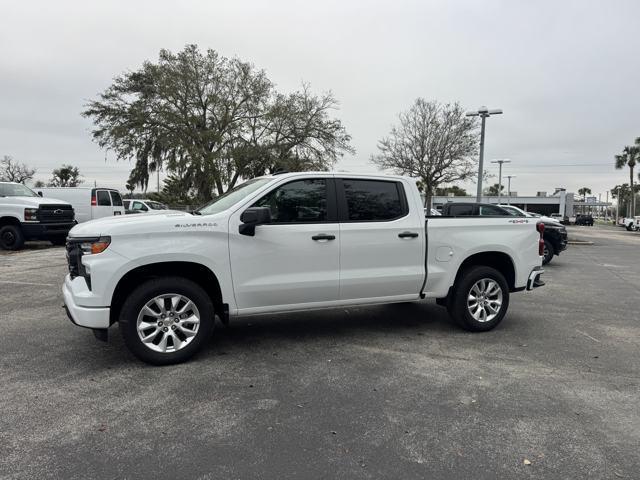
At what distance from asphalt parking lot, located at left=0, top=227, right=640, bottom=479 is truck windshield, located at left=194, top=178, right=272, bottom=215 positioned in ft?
4.81

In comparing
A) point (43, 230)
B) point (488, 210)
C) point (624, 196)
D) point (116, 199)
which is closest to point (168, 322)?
point (488, 210)

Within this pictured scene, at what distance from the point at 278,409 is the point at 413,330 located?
2.65 m

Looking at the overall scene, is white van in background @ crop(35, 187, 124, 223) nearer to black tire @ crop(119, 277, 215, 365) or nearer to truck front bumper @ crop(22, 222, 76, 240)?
truck front bumper @ crop(22, 222, 76, 240)

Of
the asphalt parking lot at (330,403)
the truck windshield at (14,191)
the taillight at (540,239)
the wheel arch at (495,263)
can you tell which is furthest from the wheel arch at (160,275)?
the truck windshield at (14,191)

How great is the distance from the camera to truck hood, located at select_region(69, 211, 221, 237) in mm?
4137

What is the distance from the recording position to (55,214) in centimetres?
1441

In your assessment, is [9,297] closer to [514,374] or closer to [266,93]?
[514,374]

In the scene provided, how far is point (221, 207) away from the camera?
15.9ft

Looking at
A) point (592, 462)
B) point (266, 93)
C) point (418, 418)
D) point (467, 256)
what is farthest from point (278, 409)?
point (266, 93)

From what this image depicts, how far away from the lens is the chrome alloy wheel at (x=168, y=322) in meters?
4.25

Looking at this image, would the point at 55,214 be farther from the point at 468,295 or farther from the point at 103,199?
the point at 468,295

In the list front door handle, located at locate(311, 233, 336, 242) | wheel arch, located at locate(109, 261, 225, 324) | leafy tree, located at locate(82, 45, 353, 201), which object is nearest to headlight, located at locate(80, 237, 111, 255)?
wheel arch, located at locate(109, 261, 225, 324)

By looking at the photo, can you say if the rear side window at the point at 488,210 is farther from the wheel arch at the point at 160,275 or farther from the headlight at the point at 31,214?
the headlight at the point at 31,214

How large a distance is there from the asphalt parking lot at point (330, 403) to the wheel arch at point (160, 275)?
1.96 ft
